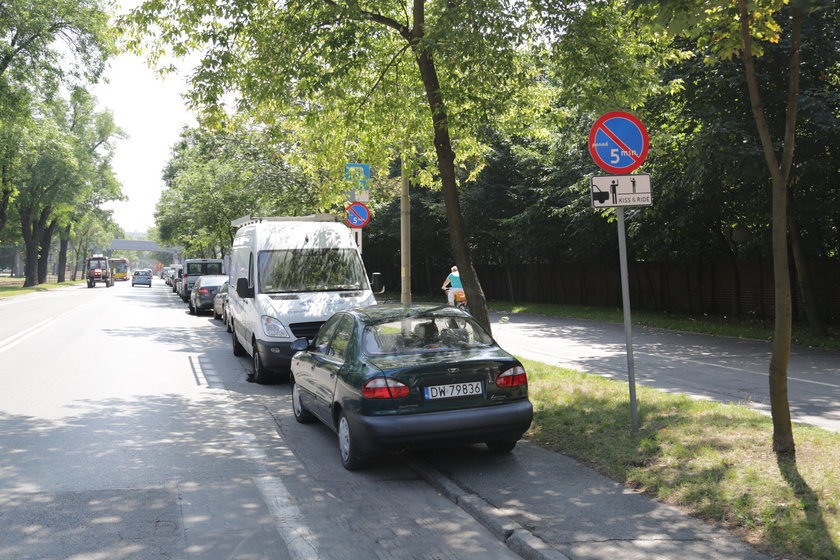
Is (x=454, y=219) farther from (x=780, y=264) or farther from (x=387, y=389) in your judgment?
(x=780, y=264)

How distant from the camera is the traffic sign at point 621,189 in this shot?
21.6 ft

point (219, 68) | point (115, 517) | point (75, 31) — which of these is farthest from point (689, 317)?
point (75, 31)

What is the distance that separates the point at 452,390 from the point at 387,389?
0.55 metres

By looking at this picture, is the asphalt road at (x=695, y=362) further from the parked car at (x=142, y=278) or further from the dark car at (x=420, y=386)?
the parked car at (x=142, y=278)

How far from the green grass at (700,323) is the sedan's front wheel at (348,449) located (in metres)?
11.9

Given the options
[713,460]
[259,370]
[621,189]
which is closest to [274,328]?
[259,370]

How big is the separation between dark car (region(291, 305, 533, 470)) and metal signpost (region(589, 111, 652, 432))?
1367 mm

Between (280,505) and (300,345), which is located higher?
(300,345)

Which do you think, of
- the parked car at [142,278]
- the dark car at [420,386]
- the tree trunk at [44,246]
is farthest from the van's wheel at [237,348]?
the tree trunk at [44,246]

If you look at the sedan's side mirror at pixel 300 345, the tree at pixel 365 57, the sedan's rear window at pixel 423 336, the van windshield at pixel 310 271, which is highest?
the tree at pixel 365 57

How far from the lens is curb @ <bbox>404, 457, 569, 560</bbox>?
4.06 m

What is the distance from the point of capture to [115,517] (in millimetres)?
4727

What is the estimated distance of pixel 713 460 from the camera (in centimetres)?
549

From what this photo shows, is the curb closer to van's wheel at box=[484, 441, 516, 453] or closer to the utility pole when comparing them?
van's wheel at box=[484, 441, 516, 453]
